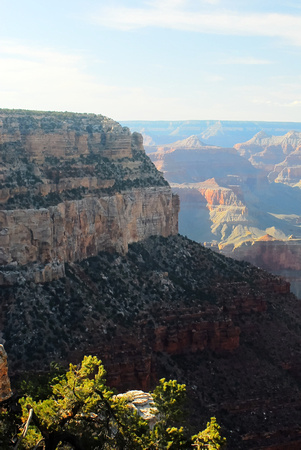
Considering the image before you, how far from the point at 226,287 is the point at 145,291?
9.29 m

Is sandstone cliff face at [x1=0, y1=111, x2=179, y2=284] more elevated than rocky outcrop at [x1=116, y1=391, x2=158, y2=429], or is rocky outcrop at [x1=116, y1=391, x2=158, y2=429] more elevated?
sandstone cliff face at [x1=0, y1=111, x2=179, y2=284]

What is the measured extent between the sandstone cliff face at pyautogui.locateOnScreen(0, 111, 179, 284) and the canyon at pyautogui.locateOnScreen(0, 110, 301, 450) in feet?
0.40

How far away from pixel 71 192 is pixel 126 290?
10.3 m

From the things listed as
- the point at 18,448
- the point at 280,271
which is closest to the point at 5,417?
the point at 18,448

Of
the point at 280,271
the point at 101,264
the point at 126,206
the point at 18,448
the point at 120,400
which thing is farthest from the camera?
the point at 280,271

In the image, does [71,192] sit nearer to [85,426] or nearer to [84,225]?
[84,225]

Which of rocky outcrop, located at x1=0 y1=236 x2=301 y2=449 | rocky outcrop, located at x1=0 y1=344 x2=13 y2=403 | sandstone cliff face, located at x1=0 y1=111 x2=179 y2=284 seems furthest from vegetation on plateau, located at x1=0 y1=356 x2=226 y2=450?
sandstone cliff face, located at x1=0 y1=111 x2=179 y2=284

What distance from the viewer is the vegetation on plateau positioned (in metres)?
23.0

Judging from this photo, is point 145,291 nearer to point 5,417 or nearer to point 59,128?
point 59,128

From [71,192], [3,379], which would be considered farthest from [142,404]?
[71,192]

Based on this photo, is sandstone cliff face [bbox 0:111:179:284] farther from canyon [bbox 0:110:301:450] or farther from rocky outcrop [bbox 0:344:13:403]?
rocky outcrop [bbox 0:344:13:403]

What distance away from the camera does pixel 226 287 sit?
6519 centimetres

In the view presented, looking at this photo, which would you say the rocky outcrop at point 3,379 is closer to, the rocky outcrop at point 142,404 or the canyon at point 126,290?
the rocky outcrop at point 142,404

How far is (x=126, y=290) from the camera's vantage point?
59.2 meters
